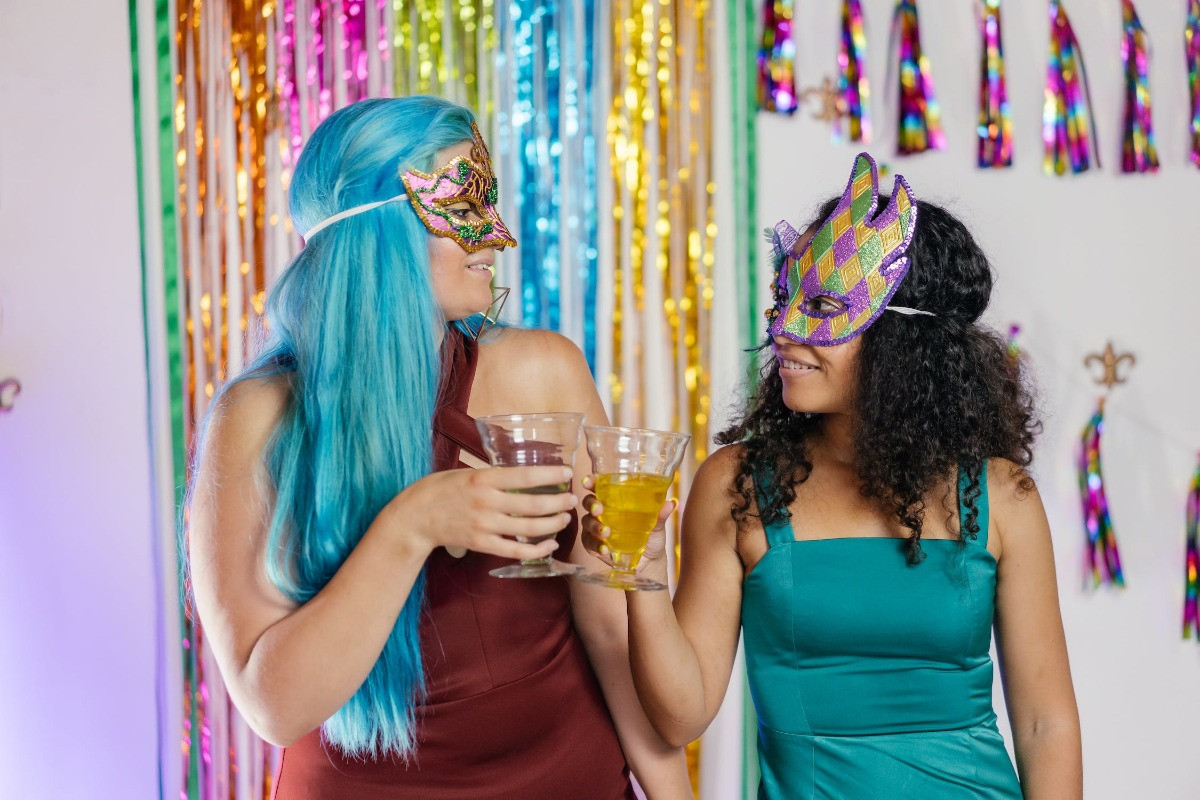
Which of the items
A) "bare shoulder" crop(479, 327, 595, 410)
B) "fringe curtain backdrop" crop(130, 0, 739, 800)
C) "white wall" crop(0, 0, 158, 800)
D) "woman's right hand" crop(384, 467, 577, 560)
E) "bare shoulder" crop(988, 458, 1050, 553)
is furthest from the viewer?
"fringe curtain backdrop" crop(130, 0, 739, 800)

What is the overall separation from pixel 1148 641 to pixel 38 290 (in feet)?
9.88

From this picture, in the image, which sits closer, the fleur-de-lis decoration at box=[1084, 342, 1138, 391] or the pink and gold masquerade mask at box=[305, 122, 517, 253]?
the pink and gold masquerade mask at box=[305, 122, 517, 253]

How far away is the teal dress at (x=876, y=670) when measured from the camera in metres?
1.61

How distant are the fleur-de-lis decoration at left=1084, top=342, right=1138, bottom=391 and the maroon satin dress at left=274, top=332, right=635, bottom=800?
199cm

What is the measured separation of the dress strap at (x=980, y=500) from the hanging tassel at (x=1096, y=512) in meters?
1.39

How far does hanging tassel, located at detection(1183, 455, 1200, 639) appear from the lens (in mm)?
2961

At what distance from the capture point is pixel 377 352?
1.42m

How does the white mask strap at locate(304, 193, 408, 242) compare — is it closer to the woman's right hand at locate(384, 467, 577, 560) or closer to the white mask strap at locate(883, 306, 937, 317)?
the woman's right hand at locate(384, 467, 577, 560)

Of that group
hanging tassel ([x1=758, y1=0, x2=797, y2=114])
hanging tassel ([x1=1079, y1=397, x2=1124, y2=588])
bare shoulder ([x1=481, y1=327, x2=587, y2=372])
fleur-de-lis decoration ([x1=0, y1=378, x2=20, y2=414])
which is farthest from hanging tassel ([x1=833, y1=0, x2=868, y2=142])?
fleur-de-lis decoration ([x1=0, y1=378, x2=20, y2=414])

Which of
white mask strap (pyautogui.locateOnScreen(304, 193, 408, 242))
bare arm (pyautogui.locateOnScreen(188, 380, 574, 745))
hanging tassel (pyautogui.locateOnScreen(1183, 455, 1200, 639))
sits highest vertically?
white mask strap (pyautogui.locateOnScreen(304, 193, 408, 242))

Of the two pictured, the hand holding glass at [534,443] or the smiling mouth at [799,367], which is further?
the smiling mouth at [799,367]

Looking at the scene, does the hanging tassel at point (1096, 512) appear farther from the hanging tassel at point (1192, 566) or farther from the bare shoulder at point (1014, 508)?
the bare shoulder at point (1014, 508)

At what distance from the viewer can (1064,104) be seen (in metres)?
2.94

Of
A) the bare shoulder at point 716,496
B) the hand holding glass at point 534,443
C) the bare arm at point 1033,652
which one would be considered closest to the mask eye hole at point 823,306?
the bare shoulder at point 716,496
